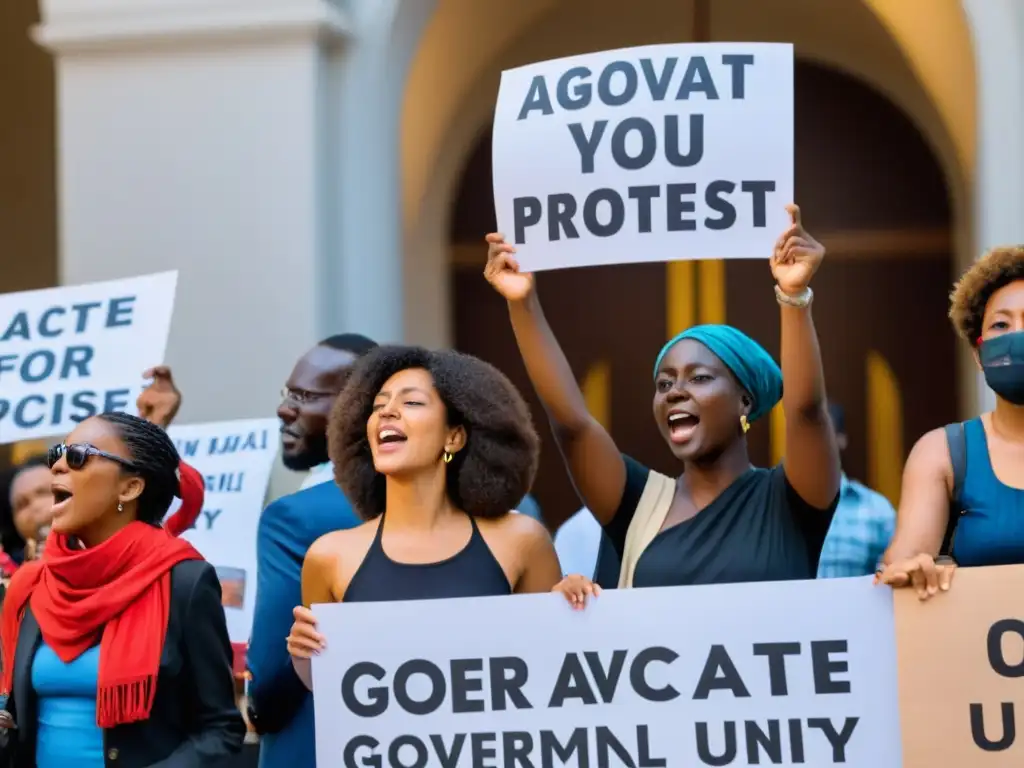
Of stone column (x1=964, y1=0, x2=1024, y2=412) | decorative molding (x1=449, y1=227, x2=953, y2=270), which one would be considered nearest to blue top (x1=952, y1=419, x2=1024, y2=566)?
stone column (x1=964, y1=0, x2=1024, y2=412)

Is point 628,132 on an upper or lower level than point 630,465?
upper

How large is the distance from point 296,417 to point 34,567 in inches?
43.5

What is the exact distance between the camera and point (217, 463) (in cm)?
594

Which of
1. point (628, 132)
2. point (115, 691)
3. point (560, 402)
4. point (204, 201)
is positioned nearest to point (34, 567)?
point (115, 691)

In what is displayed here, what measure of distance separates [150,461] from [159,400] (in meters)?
1.32

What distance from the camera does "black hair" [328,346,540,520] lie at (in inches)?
153

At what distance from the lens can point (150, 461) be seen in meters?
4.00

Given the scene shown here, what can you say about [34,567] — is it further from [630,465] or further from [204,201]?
[204,201]

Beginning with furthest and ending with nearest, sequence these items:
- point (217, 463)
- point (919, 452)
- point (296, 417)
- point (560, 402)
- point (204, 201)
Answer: point (204, 201)
point (217, 463)
point (296, 417)
point (560, 402)
point (919, 452)

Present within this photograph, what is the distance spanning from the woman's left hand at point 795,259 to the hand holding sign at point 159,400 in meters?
2.13

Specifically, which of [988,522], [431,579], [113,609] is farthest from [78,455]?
[988,522]

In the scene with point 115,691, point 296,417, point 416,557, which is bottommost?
point 115,691

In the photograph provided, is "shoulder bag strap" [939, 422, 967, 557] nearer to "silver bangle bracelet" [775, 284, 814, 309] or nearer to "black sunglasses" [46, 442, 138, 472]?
"silver bangle bracelet" [775, 284, 814, 309]

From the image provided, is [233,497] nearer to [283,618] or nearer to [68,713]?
[283,618]
